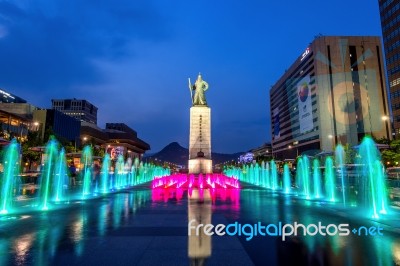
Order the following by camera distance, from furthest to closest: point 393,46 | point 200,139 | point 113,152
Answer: point 113,152 < point 393,46 < point 200,139

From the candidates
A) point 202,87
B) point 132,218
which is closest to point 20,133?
point 202,87

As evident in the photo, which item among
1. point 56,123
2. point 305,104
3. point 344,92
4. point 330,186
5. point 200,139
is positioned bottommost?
point 330,186

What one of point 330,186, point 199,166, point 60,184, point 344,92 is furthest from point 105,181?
point 344,92

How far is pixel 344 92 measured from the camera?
95.4m

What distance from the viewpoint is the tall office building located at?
72.9m

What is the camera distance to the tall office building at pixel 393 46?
72938mm

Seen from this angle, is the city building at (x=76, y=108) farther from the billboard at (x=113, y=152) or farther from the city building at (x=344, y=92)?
the city building at (x=344, y=92)

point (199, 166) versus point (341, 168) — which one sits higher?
point (199, 166)

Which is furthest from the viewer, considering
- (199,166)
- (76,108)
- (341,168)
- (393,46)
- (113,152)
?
(76,108)

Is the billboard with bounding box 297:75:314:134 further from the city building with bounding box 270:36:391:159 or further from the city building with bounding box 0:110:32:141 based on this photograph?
the city building with bounding box 0:110:32:141

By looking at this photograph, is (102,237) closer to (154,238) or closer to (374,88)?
(154,238)

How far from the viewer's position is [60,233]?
827cm

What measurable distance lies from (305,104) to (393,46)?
3524 cm

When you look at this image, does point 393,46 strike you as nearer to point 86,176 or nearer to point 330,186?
point 330,186
